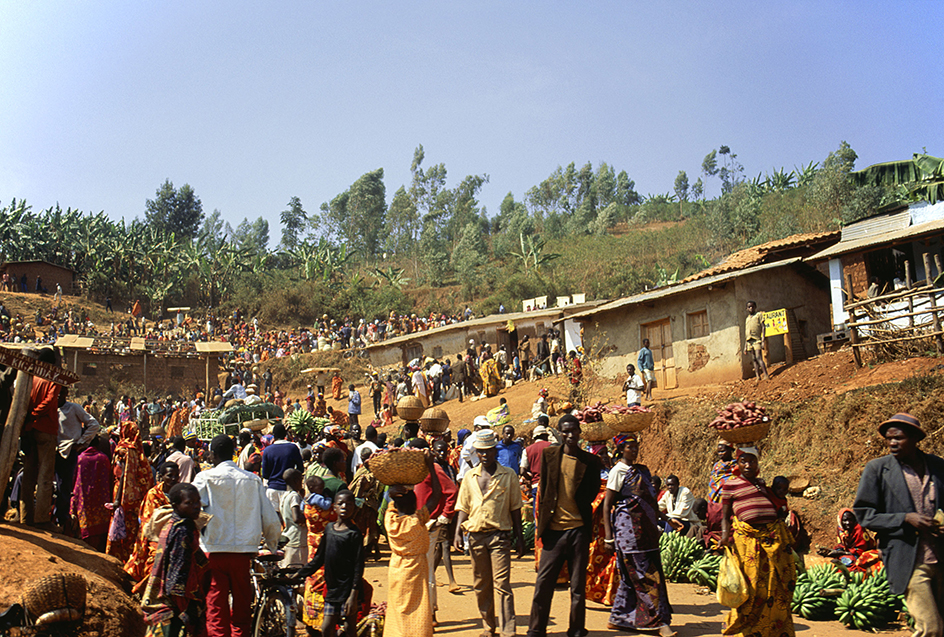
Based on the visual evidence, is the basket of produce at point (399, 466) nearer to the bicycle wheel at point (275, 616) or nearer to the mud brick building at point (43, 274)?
the bicycle wheel at point (275, 616)

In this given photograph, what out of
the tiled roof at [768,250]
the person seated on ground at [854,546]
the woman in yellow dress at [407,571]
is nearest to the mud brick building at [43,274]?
the tiled roof at [768,250]

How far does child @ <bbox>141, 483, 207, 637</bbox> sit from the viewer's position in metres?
5.14

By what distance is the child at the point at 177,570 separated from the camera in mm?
5137

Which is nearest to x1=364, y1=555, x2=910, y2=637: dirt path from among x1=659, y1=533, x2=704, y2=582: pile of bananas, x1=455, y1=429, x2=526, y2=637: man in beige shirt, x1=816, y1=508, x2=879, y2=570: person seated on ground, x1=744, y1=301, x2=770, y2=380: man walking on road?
x1=659, y1=533, x2=704, y2=582: pile of bananas

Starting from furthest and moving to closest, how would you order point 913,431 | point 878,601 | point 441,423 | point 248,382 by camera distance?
point 248,382 < point 441,423 < point 878,601 < point 913,431

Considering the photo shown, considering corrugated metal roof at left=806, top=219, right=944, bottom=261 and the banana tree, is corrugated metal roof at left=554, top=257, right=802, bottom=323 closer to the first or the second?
corrugated metal roof at left=806, top=219, right=944, bottom=261

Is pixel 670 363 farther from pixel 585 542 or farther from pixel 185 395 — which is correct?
pixel 185 395

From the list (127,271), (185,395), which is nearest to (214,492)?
(185,395)

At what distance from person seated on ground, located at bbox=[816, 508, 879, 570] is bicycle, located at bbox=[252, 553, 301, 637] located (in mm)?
5602

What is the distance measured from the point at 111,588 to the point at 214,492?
1.60 m

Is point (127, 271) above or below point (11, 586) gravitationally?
above

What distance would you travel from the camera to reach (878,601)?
693 cm

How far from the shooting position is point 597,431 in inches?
293

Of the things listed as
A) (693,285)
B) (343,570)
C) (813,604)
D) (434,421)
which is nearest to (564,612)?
(813,604)
